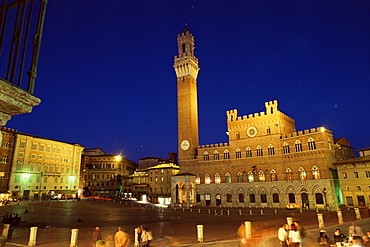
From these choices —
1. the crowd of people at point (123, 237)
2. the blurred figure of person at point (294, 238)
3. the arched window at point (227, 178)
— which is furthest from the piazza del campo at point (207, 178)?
the blurred figure of person at point (294, 238)

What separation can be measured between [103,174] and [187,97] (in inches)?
1285

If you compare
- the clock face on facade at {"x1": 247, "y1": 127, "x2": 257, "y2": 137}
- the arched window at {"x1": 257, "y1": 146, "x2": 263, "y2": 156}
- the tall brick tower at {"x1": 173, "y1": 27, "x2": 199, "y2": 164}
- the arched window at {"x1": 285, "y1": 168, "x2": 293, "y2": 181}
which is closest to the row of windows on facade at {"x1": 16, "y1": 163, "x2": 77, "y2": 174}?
the tall brick tower at {"x1": 173, "y1": 27, "x2": 199, "y2": 164}

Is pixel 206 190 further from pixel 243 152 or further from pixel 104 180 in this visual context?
pixel 104 180

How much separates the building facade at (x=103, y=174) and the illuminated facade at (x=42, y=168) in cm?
954

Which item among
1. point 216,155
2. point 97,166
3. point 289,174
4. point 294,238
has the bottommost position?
point 294,238

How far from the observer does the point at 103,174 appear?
228 ft

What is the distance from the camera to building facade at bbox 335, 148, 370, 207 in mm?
35656

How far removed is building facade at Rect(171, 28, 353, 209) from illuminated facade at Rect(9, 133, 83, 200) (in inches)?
994

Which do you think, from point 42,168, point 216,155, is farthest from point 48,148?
point 216,155

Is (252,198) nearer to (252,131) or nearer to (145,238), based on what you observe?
(252,131)

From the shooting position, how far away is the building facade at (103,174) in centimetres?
6788

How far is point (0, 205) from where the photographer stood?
34.5m

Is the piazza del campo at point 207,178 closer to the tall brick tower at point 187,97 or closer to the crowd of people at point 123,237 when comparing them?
the tall brick tower at point 187,97

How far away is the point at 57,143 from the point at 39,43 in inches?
2323
